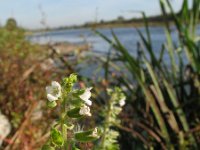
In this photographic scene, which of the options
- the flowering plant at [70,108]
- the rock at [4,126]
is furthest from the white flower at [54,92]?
the rock at [4,126]

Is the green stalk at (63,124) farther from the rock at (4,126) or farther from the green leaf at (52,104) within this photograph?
the rock at (4,126)

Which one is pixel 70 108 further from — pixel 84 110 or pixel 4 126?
pixel 4 126

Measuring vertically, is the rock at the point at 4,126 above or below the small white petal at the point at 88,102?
above

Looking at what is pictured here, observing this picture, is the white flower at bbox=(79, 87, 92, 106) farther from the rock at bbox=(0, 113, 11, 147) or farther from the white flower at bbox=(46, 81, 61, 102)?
the rock at bbox=(0, 113, 11, 147)

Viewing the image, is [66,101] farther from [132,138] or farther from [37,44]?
[37,44]

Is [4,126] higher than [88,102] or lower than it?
higher

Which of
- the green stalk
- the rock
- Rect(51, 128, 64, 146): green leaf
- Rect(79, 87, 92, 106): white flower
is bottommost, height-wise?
Rect(51, 128, 64, 146): green leaf

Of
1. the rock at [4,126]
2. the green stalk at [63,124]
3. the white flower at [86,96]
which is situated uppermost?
the rock at [4,126]

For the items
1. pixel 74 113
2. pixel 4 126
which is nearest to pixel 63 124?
pixel 74 113

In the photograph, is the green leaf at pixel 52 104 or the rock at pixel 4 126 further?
the rock at pixel 4 126

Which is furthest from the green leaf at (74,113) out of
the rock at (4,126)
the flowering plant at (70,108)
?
the rock at (4,126)

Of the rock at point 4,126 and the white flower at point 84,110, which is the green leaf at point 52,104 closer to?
the white flower at point 84,110

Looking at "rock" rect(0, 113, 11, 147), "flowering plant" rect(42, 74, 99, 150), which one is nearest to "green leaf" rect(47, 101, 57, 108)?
"flowering plant" rect(42, 74, 99, 150)
